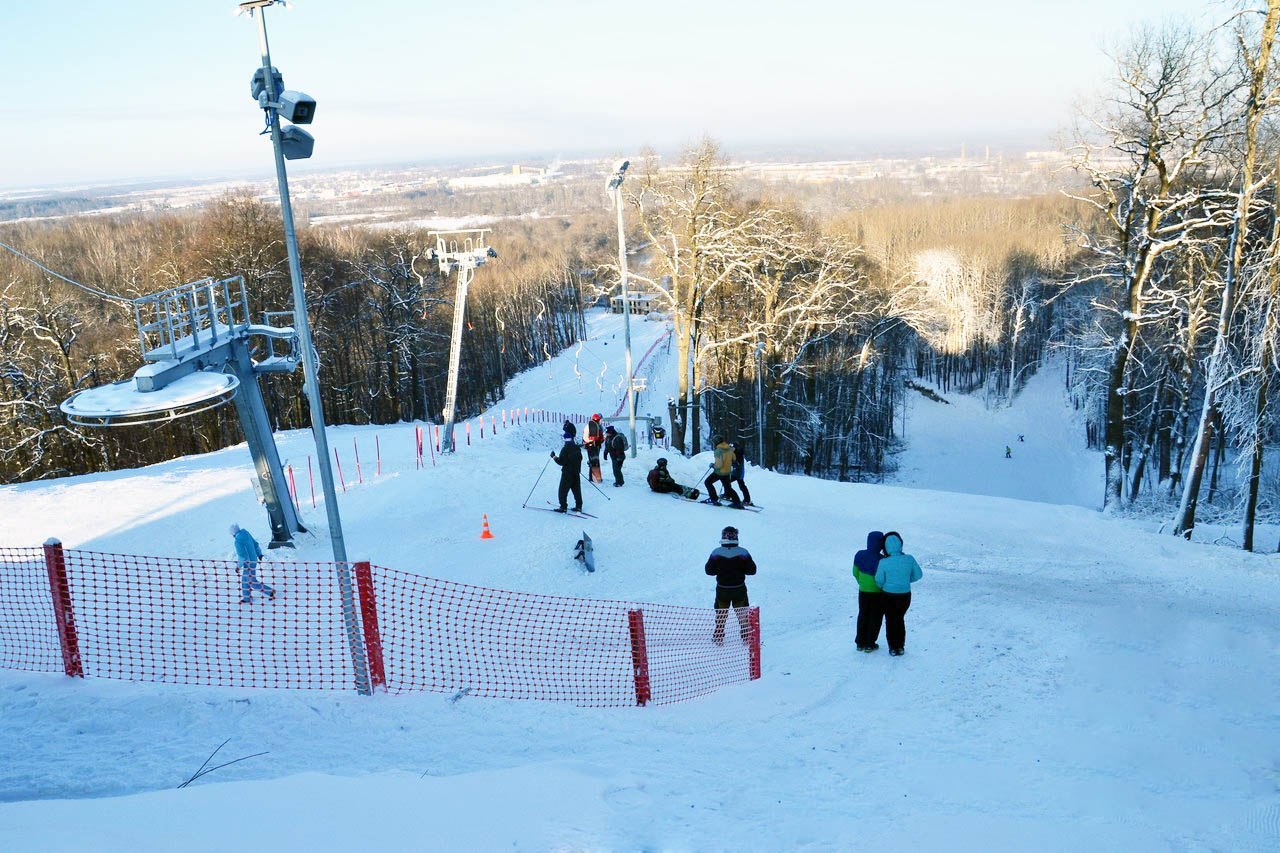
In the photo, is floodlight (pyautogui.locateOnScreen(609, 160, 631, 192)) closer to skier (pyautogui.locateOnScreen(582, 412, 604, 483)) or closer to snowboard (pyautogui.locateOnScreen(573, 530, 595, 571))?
skier (pyautogui.locateOnScreen(582, 412, 604, 483))

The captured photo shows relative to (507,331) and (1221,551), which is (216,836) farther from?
(507,331)

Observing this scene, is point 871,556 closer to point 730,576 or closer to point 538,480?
point 730,576

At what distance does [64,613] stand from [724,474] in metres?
11.2

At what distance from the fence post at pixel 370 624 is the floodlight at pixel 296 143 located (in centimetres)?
383

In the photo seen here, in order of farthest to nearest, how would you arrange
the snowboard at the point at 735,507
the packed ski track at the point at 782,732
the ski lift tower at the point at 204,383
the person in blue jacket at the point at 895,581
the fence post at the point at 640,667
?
the snowboard at the point at 735,507
the ski lift tower at the point at 204,383
the person in blue jacket at the point at 895,581
the fence post at the point at 640,667
the packed ski track at the point at 782,732

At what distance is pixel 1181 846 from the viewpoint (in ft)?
18.1

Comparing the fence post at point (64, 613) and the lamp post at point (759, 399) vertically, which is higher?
the fence post at point (64, 613)

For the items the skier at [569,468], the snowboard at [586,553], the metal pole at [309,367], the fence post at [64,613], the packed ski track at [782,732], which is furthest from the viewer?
the skier at [569,468]

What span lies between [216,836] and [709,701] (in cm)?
460

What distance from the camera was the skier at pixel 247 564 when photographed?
1050cm

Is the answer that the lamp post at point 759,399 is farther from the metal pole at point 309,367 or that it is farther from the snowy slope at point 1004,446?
the metal pole at point 309,367

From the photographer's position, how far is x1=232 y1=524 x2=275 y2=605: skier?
10.5 metres

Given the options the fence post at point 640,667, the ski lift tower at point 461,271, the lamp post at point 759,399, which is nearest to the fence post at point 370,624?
the fence post at point 640,667

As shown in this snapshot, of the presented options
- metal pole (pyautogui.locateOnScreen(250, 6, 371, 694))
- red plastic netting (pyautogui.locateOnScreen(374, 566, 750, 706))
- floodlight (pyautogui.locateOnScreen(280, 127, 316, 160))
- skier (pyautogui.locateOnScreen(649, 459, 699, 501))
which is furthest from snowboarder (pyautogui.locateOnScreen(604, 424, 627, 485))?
floodlight (pyautogui.locateOnScreen(280, 127, 316, 160))
